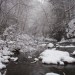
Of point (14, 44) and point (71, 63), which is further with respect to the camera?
point (14, 44)

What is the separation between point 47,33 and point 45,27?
9.54ft

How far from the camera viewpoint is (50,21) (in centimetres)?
3169

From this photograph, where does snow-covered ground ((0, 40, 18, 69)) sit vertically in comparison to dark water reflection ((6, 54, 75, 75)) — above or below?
above

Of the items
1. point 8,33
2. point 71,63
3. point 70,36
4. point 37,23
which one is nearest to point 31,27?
point 37,23

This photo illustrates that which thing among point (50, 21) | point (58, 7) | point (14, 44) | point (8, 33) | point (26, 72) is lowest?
point (26, 72)

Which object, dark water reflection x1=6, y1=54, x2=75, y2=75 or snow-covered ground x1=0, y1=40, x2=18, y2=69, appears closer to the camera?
dark water reflection x1=6, y1=54, x2=75, y2=75

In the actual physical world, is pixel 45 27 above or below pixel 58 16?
below

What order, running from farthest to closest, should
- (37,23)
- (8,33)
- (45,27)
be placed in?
(37,23) → (45,27) → (8,33)

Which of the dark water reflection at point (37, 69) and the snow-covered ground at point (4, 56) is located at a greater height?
the snow-covered ground at point (4, 56)

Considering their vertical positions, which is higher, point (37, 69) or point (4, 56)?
point (4, 56)

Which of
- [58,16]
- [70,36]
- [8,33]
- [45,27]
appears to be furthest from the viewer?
[45,27]

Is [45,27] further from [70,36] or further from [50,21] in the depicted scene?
[70,36]

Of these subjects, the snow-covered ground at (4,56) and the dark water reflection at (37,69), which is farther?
the snow-covered ground at (4,56)

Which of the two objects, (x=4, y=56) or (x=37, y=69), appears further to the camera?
(x=4, y=56)
